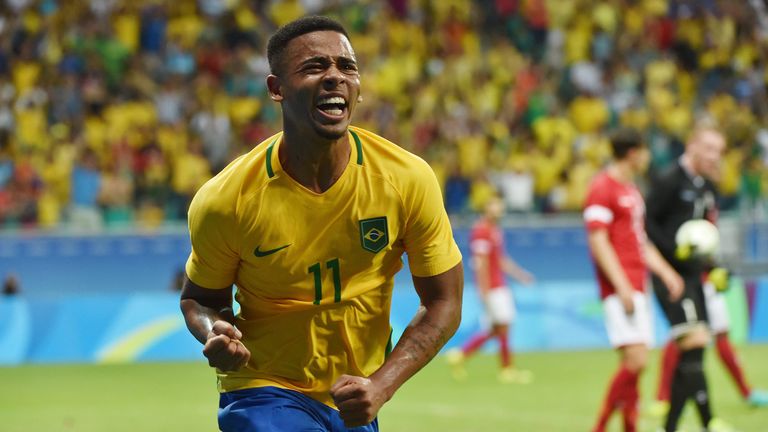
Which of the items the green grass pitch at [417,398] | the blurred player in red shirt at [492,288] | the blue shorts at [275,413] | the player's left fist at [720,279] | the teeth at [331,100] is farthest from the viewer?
the blurred player in red shirt at [492,288]

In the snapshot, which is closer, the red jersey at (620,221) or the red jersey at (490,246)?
the red jersey at (620,221)

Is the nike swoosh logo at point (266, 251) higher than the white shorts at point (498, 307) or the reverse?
higher

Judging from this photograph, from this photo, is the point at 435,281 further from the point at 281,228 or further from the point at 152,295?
the point at 152,295

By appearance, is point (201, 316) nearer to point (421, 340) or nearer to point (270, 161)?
point (270, 161)

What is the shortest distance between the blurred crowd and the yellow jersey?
45.3ft

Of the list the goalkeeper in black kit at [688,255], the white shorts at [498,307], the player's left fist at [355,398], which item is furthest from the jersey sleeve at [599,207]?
the white shorts at [498,307]

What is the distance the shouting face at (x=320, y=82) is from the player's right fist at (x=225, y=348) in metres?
0.71

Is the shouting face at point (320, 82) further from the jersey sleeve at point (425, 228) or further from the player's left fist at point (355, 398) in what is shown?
the player's left fist at point (355, 398)

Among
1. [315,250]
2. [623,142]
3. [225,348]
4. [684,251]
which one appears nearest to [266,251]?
[315,250]

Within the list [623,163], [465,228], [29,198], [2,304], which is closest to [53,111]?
[29,198]

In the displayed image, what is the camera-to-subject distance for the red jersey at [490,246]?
1405 centimetres

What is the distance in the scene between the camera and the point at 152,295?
1552 cm

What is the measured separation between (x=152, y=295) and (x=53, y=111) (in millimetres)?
5163

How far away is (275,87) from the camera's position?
413 cm
